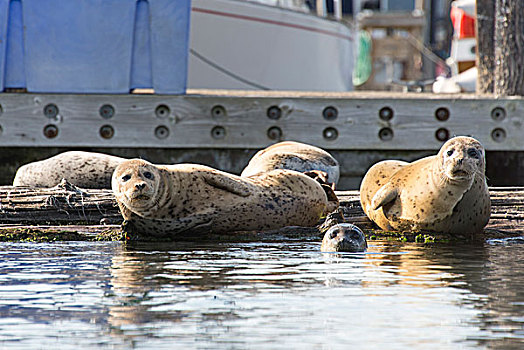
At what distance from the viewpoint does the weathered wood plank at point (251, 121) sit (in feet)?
35.8

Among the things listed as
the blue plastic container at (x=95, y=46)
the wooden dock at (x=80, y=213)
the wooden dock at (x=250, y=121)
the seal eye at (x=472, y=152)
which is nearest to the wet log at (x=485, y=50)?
the wooden dock at (x=250, y=121)

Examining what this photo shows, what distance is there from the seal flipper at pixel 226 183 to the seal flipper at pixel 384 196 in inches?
33.4

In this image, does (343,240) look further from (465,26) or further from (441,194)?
(465,26)

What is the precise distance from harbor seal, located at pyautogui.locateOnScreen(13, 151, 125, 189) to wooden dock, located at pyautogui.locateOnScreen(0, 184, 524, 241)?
1.12m

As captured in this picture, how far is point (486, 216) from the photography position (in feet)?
24.5

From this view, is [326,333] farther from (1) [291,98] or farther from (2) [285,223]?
(1) [291,98]

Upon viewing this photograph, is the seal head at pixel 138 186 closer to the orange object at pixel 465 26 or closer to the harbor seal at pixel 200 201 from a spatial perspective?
the harbor seal at pixel 200 201

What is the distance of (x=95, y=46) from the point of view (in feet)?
36.5

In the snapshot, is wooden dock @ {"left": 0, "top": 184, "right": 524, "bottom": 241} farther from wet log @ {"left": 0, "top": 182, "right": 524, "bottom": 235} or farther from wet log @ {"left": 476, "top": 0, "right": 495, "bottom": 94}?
wet log @ {"left": 476, "top": 0, "right": 495, "bottom": 94}

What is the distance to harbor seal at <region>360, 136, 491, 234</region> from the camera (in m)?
6.96

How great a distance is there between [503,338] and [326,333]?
0.64 m

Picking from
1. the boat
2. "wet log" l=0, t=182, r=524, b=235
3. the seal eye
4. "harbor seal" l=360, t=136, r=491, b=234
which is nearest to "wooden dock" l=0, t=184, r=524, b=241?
"wet log" l=0, t=182, r=524, b=235

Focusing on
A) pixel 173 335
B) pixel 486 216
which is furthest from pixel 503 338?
pixel 486 216

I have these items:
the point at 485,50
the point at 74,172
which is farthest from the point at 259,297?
the point at 485,50
